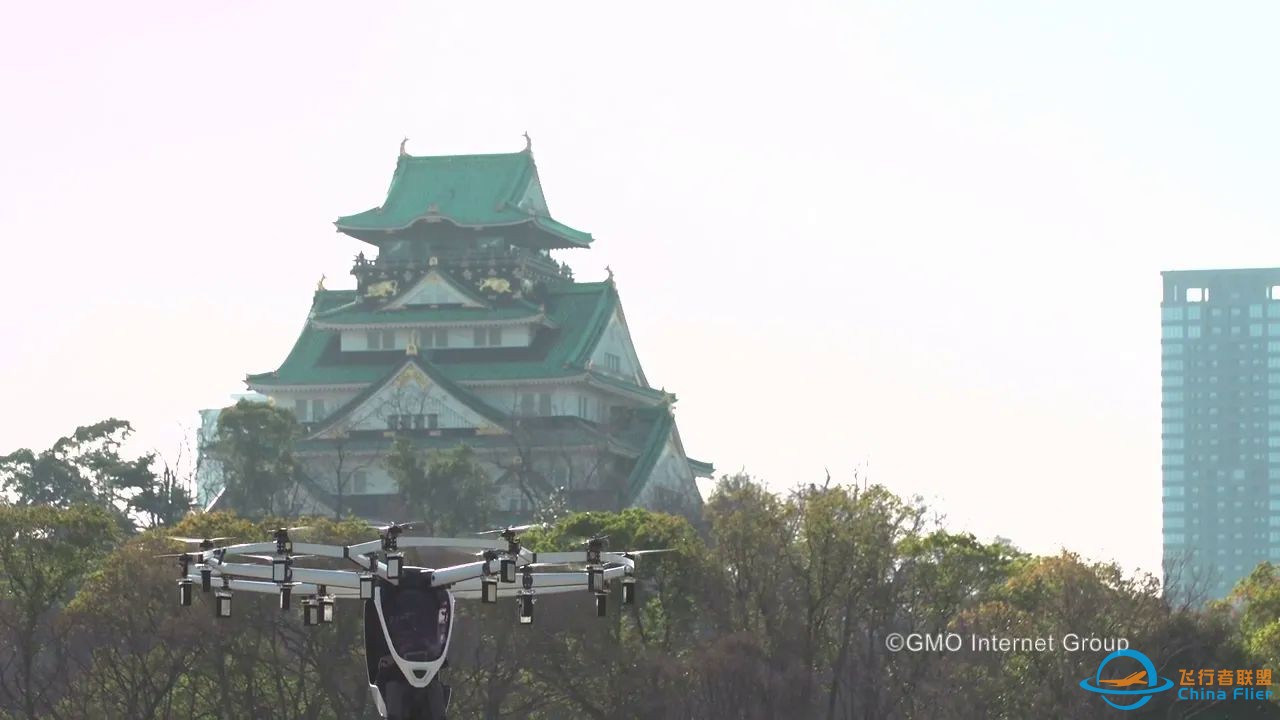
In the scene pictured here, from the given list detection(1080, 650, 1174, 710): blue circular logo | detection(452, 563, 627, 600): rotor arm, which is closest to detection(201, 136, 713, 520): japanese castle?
detection(1080, 650, 1174, 710): blue circular logo

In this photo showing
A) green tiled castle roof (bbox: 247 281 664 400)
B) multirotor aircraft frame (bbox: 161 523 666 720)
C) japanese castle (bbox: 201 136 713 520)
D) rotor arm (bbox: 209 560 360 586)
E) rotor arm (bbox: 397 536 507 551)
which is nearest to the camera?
multirotor aircraft frame (bbox: 161 523 666 720)

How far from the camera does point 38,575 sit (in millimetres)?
53625

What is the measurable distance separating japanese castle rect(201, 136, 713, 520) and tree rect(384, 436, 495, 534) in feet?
7.94

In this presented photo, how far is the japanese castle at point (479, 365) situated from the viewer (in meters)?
95.2

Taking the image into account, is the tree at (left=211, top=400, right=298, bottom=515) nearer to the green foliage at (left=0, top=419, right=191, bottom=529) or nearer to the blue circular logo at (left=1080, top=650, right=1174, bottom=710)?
the green foliage at (left=0, top=419, right=191, bottom=529)

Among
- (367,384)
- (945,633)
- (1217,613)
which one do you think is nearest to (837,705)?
(945,633)

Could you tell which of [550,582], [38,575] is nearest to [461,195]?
[38,575]

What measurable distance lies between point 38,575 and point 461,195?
52570 mm

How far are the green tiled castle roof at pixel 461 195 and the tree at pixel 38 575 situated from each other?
157 feet

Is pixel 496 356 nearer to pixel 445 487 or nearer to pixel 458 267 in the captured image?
pixel 458 267

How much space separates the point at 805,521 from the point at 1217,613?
11609 mm

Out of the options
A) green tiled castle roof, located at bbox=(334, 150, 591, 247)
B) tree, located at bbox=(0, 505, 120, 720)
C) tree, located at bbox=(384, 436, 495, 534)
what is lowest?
tree, located at bbox=(0, 505, 120, 720)

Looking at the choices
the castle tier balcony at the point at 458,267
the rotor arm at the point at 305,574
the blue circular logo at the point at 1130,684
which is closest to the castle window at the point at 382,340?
the castle tier balcony at the point at 458,267

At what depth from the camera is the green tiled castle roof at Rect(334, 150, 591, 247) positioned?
10319 cm
